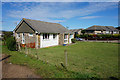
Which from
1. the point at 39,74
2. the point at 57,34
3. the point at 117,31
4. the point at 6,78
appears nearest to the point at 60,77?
the point at 39,74

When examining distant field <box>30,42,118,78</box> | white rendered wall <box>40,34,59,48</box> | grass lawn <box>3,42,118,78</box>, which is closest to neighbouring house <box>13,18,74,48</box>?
white rendered wall <box>40,34,59,48</box>

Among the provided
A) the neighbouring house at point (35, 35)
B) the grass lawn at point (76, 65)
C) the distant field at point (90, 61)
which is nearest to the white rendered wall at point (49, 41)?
the neighbouring house at point (35, 35)

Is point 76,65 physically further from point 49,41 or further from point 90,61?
point 49,41

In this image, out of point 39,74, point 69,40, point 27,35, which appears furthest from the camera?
point 69,40

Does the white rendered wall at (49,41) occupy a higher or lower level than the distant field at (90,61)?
higher

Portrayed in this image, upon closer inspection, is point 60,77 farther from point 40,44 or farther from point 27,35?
point 27,35

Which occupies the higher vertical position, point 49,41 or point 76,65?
point 49,41

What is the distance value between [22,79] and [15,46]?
8.55 meters

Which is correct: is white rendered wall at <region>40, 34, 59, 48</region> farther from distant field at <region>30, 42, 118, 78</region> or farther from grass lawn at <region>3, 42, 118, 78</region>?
grass lawn at <region>3, 42, 118, 78</region>

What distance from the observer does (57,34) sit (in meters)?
18.8

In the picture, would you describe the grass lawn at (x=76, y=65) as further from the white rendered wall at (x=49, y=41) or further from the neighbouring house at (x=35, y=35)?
the white rendered wall at (x=49, y=41)

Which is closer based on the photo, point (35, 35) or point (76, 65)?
point (76, 65)

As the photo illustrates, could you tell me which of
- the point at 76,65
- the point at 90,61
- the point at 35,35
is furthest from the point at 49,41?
the point at 76,65

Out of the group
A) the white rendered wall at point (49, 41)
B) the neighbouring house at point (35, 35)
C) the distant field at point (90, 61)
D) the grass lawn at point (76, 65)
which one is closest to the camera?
the grass lawn at point (76, 65)
